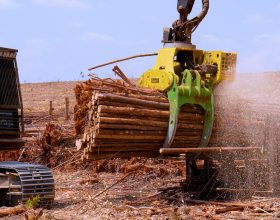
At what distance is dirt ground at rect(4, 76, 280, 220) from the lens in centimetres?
928

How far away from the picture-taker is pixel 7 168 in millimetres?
10367

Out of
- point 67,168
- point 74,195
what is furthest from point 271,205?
point 67,168

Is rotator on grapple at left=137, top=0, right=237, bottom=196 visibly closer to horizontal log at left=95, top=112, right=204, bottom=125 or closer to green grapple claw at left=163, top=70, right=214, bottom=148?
green grapple claw at left=163, top=70, right=214, bottom=148

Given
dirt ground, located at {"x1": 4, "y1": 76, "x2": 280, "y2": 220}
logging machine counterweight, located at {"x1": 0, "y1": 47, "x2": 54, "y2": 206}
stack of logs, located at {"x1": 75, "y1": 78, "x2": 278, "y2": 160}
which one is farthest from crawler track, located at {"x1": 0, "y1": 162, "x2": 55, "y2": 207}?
stack of logs, located at {"x1": 75, "y1": 78, "x2": 278, "y2": 160}

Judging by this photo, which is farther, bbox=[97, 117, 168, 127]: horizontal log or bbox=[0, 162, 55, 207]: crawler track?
bbox=[0, 162, 55, 207]: crawler track

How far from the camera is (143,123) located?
9.88m

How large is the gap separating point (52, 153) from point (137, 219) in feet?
26.9

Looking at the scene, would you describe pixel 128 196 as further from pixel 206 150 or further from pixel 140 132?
pixel 140 132

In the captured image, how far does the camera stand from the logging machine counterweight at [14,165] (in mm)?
10133

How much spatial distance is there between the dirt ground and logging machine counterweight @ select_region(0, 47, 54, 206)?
0.45 meters

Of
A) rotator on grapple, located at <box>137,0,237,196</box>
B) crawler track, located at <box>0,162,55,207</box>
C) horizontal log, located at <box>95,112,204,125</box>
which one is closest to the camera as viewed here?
horizontal log, located at <box>95,112,204,125</box>

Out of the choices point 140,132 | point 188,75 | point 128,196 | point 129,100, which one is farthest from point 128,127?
point 128,196

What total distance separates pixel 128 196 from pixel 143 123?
2.34 m

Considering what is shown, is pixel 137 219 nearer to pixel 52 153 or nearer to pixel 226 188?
pixel 226 188
